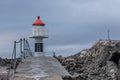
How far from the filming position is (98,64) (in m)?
20.8

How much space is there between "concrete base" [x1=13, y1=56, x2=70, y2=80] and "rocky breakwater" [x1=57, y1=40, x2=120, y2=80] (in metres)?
0.78

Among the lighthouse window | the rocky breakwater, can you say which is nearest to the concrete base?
the lighthouse window

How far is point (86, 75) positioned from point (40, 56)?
6.13 feet

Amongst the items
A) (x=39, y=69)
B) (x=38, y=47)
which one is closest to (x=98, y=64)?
(x=38, y=47)

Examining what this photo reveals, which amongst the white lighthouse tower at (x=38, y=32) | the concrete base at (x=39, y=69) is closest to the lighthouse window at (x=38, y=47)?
the white lighthouse tower at (x=38, y=32)

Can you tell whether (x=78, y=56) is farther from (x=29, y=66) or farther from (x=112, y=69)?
(x=29, y=66)

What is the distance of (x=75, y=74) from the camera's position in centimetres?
1889

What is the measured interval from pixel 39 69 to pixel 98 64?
13.9 feet

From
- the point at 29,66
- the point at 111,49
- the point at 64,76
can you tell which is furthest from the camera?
the point at 111,49

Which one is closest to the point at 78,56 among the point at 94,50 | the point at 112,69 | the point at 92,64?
the point at 94,50

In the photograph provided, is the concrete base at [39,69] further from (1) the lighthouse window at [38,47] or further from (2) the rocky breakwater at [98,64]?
(2) the rocky breakwater at [98,64]

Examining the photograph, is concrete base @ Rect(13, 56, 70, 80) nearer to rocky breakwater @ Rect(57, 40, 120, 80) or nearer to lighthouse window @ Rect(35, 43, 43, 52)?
lighthouse window @ Rect(35, 43, 43, 52)

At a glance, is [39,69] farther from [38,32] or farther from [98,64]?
[98,64]

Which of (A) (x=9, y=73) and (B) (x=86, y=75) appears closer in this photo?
(A) (x=9, y=73)
